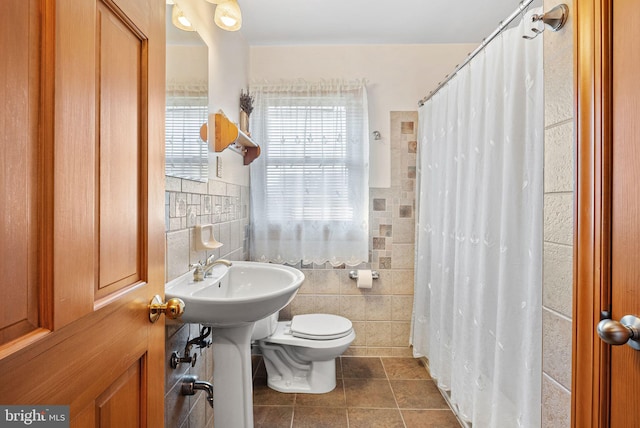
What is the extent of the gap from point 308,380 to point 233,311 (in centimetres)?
127

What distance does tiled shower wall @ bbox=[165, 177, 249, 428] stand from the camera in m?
1.15

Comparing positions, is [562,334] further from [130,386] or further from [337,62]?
[337,62]

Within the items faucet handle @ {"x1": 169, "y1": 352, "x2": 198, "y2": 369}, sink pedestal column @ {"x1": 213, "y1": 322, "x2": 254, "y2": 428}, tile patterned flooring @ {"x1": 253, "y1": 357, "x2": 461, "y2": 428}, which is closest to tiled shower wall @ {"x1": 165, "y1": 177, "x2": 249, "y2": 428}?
faucet handle @ {"x1": 169, "y1": 352, "x2": 198, "y2": 369}

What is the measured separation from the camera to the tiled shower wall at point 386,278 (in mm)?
2422

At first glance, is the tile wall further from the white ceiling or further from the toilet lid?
the white ceiling

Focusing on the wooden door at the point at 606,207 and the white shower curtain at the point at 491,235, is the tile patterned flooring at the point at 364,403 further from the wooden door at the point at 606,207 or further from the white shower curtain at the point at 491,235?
the wooden door at the point at 606,207

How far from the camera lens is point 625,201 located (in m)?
0.67

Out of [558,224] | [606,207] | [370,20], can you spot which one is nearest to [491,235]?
[558,224]

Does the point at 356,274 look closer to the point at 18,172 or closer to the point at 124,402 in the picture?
the point at 124,402

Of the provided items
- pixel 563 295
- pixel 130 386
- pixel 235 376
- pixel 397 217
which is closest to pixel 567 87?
pixel 563 295

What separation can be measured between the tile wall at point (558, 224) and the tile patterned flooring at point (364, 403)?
3.33 feet

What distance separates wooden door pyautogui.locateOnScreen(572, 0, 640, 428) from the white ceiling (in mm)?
1461

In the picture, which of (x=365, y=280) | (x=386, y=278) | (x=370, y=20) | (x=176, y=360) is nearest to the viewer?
(x=176, y=360)

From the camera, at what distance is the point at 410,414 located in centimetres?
178
